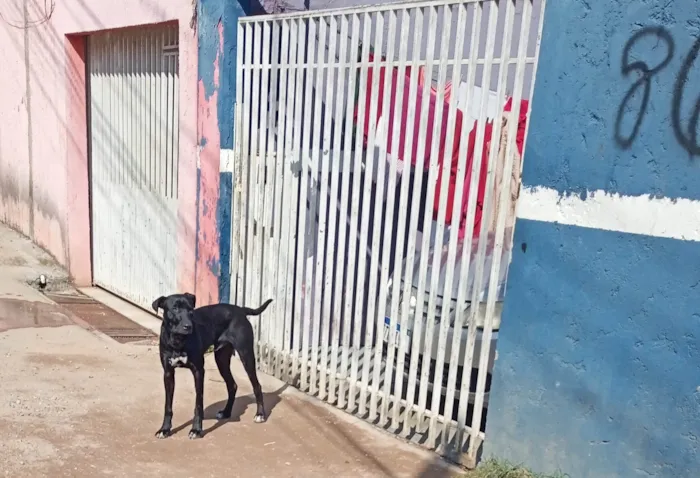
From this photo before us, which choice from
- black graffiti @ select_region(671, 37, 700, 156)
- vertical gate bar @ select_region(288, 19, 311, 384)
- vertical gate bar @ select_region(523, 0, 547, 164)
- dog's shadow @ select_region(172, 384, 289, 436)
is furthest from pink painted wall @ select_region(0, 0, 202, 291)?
black graffiti @ select_region(671, 37, 700, 156)

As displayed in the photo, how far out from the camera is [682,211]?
278cm

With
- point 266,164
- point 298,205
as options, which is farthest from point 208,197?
point 298,205

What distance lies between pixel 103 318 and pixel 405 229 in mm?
4101

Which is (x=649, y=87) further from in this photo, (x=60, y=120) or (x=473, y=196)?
(x=60, y=120)

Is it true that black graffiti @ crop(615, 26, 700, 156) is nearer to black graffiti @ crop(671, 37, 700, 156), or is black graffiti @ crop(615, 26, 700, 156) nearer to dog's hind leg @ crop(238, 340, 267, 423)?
black graffiti @ crop(671, 37, 700, 156)

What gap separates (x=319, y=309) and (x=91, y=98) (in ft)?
15.8

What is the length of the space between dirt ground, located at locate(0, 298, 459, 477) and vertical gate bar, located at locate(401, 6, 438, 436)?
1.42 feet

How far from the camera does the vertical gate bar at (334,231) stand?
14.3 ft

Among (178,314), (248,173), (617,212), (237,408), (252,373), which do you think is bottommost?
(237,408)

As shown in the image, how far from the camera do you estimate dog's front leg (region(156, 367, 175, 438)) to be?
3.94m

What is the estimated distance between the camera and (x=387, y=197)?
4.13m

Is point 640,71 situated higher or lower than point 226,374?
higher

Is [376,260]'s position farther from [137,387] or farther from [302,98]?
[137,387]

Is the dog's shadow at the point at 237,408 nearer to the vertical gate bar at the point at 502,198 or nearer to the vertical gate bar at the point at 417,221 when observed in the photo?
the vertical gate bar at the point at 417,221
